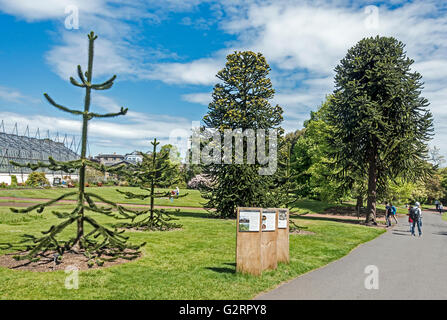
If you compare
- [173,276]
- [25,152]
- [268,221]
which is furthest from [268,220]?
[25,152]

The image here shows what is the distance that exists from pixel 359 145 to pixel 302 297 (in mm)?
20220

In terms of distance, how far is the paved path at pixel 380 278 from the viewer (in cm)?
704

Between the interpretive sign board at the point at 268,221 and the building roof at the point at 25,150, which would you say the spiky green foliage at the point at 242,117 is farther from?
the building roof at the point at 25,150

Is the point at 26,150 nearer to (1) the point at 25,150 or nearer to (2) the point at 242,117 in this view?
(1) the point at 25,150

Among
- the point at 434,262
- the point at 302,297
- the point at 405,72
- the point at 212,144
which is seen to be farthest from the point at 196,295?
the point at 405,72

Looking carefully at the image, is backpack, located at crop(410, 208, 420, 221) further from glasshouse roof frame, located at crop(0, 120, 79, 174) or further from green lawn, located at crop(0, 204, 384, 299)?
glasshouse roof frame, located at crop(0, 120, 79, 174)

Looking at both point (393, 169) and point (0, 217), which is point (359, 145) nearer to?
point (393, 169)

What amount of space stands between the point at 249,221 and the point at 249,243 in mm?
562

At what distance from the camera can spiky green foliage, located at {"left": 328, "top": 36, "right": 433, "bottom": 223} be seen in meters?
22.6

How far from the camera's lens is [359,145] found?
24.7m

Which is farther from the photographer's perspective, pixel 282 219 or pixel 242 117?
pixel 242 117

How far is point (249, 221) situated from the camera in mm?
8188

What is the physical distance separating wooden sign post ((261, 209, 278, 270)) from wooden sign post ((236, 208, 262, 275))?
1.32 ft

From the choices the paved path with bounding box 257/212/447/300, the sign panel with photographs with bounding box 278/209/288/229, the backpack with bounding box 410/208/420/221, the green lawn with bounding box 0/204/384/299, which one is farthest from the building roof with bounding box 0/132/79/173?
the paved path with bounding box 257/212/447/300
